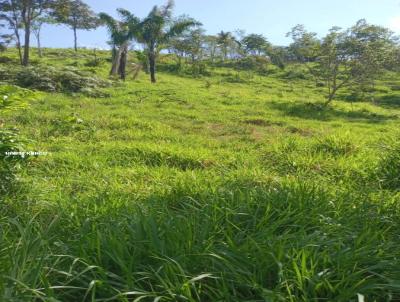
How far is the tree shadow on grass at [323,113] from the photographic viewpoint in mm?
12724

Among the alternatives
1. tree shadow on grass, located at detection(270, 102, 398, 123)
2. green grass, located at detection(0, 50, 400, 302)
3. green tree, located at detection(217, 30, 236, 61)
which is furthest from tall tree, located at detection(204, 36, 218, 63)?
green grass, located at detection(0, 50, 400, 302)

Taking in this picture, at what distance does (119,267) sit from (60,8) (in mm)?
32124

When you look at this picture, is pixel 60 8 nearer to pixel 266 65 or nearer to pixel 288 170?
pixel 266 65

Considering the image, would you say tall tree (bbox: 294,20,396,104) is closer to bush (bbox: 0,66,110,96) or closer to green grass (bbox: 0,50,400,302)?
bush (bbox: 0,66,110,96)

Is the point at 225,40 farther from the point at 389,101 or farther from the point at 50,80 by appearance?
the point at 50,80

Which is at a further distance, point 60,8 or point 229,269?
point 60,8

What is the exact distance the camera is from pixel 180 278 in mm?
2238

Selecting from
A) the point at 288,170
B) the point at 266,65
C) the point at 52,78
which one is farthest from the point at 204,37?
the point at 288,170

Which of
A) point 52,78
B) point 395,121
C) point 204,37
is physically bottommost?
point 395,121

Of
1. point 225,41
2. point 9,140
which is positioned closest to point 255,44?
point 225,41

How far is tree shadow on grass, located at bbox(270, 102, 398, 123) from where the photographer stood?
41.7 feet

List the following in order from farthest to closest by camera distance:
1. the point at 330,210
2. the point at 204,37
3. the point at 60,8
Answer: the point at 204,37 < the point at 60,8 < the point at 330,210

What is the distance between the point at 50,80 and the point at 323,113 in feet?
29.8

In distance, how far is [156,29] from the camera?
71.7ft
